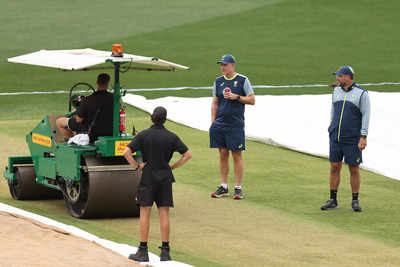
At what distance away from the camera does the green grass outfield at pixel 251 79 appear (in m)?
10.7

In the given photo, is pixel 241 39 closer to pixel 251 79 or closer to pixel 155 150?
pixel 251 79

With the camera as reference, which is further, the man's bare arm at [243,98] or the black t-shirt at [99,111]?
the man's bare arm at [243,98]

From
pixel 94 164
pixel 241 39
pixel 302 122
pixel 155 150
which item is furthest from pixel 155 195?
pixel 241 39

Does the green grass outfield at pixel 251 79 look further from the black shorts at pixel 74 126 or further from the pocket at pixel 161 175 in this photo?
the black shorts at pixel 74 126

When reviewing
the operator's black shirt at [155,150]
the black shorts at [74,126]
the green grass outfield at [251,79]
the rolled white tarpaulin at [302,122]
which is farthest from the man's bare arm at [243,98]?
the operator's black shirt at [155,150]

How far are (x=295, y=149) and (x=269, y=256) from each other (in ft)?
25.3

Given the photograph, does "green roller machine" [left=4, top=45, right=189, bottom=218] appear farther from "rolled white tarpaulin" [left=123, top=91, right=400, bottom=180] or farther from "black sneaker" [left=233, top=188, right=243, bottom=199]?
"rolled white tarpaulin" [left=123, top=91, right=400, bottom=180]

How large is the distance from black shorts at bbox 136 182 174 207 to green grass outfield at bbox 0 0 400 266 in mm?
677

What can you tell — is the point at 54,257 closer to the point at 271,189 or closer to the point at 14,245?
the point at 14,245

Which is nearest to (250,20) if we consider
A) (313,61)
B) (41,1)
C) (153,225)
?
(313,61)

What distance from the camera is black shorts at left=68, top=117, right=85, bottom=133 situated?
12.2 metres

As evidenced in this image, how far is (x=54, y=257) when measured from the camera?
9164 mm

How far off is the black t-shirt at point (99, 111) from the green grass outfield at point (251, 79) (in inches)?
48.5

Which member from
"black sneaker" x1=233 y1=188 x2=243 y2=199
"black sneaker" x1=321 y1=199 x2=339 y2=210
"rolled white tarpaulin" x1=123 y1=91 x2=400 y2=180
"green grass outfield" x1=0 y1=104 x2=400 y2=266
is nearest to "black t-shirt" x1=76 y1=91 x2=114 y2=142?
"green grass outfield" x1=0 y1=104 x2=400 y2=266
